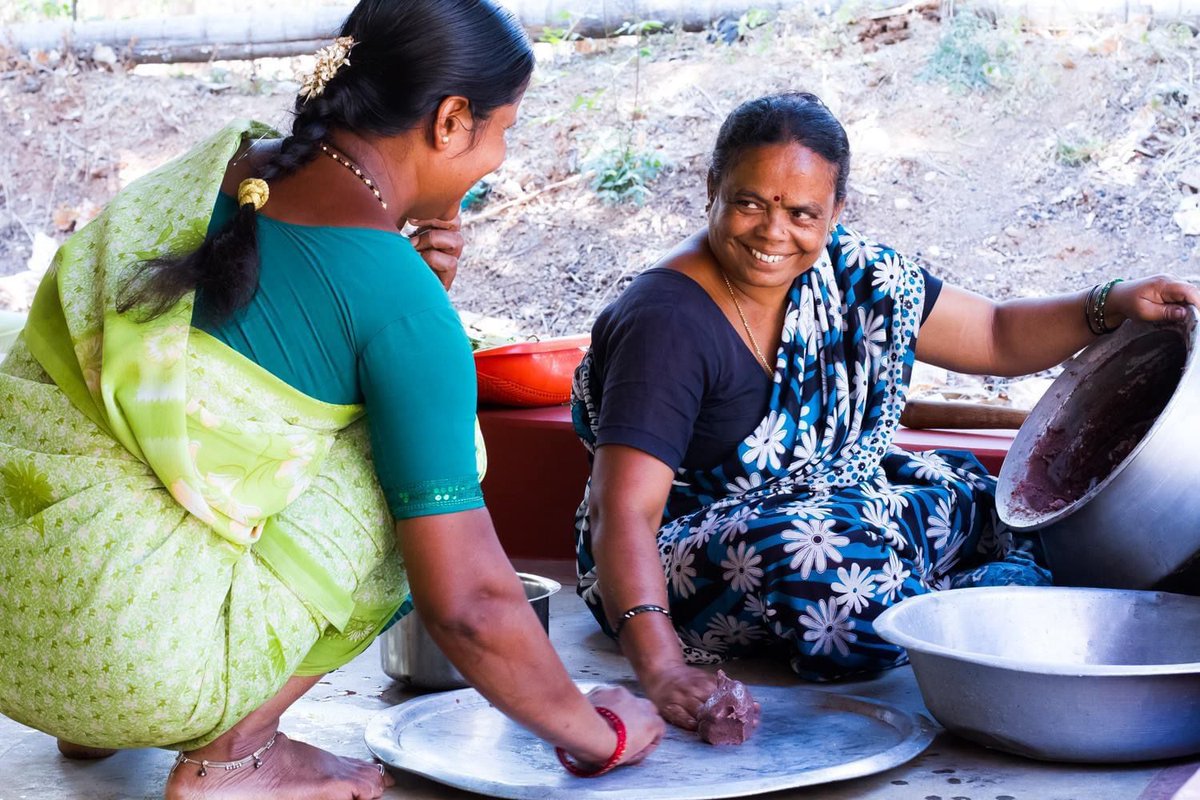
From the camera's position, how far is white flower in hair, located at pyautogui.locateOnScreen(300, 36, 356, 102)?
6.00ft

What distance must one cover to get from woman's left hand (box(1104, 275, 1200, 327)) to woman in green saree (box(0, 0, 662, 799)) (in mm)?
1458

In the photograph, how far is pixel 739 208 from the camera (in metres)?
2.55

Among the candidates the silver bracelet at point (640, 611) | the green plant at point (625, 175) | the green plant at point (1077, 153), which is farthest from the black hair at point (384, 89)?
the green plant at point (1077, 153)

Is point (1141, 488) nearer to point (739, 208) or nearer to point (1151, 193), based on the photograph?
point (739, 208)

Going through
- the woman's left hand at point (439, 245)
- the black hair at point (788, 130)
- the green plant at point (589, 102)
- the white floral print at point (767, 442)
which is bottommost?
the white floral print at point (767, 442)

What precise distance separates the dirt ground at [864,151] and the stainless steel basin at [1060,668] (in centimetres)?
312

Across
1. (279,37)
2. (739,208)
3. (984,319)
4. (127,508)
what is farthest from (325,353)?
(279,37)

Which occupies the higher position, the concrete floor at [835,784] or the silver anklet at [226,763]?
the silver anklet at [226,763]

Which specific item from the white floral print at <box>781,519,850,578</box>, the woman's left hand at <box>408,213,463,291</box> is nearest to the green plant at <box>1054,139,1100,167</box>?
the white floral print at <box>781,519,850,578</box>

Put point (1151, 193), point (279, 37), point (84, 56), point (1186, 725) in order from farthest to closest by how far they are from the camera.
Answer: point (84, 56)
point (279, 37)
point (1151, 193)
point (1186, 725)

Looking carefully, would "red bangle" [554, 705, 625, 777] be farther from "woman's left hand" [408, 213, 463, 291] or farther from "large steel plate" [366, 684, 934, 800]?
"woman's left hand" [408, 213, 463, 291]

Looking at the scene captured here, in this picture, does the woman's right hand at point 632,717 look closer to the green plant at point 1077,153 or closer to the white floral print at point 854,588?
the white floral print at point 854,588

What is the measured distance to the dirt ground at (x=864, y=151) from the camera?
5.73 metres

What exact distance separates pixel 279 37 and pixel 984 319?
522cm
